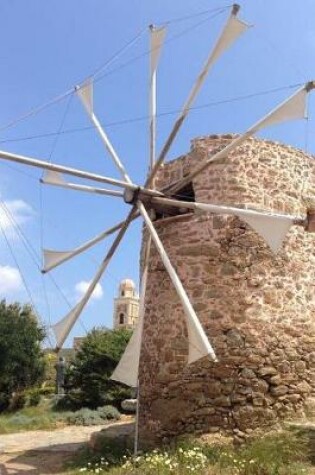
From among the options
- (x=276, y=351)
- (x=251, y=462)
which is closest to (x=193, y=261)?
(x=276, y=351)

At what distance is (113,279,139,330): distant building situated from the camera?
157ft

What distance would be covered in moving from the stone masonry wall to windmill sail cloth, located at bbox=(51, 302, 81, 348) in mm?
A: 1334

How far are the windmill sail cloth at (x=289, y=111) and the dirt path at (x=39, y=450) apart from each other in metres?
6.16

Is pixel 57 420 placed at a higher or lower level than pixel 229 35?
lower

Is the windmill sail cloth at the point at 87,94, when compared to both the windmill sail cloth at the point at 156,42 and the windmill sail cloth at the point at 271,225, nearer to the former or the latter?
the windmill sail cloth at the point at 156,42

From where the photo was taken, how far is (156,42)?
921 cm

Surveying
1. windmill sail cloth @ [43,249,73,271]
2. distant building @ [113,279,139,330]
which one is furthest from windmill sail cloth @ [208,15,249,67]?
distant building @ [113,279,139,330]

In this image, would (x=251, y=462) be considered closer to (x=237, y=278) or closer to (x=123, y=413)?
(x=237, y=278)

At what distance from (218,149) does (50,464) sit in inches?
239

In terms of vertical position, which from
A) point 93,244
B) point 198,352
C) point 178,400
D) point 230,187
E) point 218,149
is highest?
point 218,149

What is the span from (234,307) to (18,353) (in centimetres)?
1443

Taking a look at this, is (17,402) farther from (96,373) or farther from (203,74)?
(203,74)

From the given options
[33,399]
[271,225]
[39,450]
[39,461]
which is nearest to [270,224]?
[271,225]

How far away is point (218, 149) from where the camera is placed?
30.7ft
